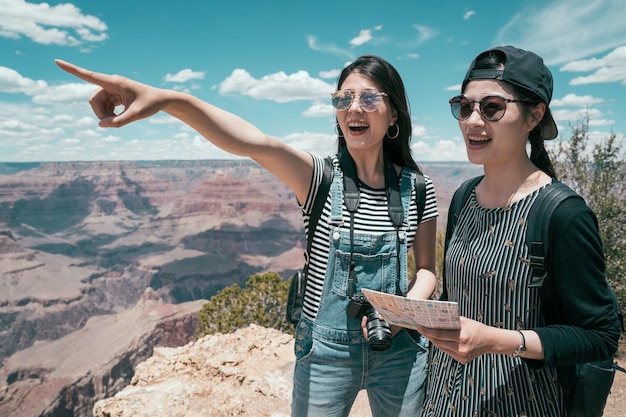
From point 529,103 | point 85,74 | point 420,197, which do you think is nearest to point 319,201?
point 420,197

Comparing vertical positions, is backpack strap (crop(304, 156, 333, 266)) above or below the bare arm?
above

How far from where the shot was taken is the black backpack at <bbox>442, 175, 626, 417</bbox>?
3.95 feet

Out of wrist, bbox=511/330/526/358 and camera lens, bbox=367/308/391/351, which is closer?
wrist, bbox=511/330/526/358

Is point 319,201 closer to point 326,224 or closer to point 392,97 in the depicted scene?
point 326,224

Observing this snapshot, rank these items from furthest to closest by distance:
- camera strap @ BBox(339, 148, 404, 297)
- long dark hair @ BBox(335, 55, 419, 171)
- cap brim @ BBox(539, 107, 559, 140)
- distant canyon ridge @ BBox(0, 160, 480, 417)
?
distant canyon ridge @ BBox(0, 160, 480, 417)
long dark hair @ BBox(335, 55, 419, 171)
camera strap @ BBox(339, 148, 404, 297)
cap brim @ BBox(539, 107, 559, 140)

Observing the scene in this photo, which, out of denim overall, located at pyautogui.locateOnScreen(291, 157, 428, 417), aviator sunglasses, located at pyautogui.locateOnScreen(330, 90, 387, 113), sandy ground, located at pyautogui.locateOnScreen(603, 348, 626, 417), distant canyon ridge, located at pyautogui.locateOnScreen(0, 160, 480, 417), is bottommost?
distant canyon ridge, located at pyautogui.locateOnScreen(0, 160, 480, 417)

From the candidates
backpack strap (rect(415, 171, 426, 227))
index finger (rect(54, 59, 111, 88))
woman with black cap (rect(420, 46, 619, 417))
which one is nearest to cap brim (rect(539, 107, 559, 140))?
woman with black cap (rect(420, 46, 619, 417))

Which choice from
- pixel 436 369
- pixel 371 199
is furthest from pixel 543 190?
pixel 436 369

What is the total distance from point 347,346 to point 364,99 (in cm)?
99

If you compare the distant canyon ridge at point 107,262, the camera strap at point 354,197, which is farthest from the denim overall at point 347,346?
the distant canyon ridge at point 107,262

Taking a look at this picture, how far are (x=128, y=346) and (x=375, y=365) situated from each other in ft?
164

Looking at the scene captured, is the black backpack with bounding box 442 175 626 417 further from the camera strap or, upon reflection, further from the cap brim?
the camera strap

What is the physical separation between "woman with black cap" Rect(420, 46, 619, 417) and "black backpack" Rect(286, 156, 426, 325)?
308 mm

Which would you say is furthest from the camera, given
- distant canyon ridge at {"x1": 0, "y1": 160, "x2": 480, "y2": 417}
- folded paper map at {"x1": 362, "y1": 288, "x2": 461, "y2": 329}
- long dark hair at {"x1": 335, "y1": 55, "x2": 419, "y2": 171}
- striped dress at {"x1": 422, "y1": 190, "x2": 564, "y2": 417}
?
distant canyon ridge at {"x1": 0, "y1": 160, "x2": 480, "y2": 417}
